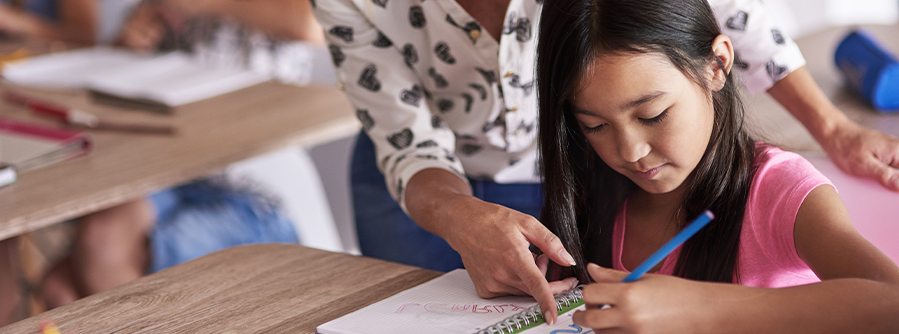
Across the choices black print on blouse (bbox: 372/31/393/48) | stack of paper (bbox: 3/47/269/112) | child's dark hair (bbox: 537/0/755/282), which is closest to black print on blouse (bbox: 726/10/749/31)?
child's dark hair (bbox: 537/0/755/282)

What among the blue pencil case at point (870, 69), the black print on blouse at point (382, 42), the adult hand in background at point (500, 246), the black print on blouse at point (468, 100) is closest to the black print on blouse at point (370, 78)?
the black print on blouse at point (382, 42)

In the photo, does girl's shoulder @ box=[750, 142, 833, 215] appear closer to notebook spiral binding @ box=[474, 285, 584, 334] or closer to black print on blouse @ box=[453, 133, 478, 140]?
notebook spiral binding @ box=[474, 285, 584, 334]

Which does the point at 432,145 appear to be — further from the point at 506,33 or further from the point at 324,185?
the point at 324,185

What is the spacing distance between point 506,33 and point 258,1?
1.30m

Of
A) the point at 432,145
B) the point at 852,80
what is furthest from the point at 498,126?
the point at 852,80

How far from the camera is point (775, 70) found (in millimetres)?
996

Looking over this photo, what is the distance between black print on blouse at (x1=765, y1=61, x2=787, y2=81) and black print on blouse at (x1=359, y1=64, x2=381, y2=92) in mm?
544

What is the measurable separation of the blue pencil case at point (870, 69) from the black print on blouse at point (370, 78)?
0.85m

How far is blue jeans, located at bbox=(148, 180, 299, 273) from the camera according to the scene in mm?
1632

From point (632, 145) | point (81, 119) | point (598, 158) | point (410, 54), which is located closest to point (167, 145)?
point (81, 119)

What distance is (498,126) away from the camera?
1117 millimetres

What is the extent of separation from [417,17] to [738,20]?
0.44 meters

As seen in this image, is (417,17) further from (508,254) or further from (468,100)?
(508,254)

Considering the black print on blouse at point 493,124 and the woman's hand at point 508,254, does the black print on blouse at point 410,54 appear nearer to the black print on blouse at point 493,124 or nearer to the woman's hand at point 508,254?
the black print on blouse at point 493,124
